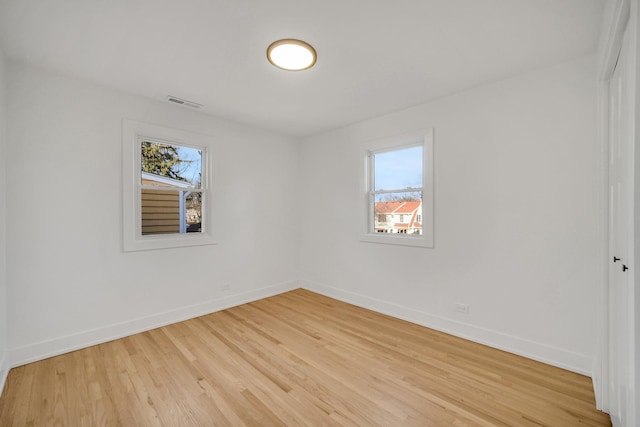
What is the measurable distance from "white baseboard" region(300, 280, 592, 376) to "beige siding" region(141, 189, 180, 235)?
2.53m

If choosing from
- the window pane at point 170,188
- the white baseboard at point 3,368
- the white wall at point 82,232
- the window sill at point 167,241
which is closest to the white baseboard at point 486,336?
the white wall at point 82,232

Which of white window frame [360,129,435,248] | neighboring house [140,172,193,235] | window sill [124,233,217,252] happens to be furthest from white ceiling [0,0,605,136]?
window sill [124,233,217,252]

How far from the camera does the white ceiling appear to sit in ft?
5.70

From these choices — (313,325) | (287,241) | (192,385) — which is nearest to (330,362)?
(313,325)

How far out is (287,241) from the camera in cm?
465

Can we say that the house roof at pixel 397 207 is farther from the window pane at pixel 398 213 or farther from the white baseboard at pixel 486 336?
the white baseboard at pixel 486 336

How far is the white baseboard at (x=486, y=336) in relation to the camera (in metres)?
2.30

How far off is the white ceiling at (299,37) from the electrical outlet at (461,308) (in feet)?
7.40

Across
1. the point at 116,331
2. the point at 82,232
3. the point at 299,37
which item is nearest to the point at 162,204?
the point at 82,232

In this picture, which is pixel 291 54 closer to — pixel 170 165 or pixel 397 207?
pixel 170 165

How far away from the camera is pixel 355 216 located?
3.99 metres

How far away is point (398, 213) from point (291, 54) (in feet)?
7.43

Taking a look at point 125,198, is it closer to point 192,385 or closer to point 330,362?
point 192,385

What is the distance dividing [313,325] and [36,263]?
2713mm
